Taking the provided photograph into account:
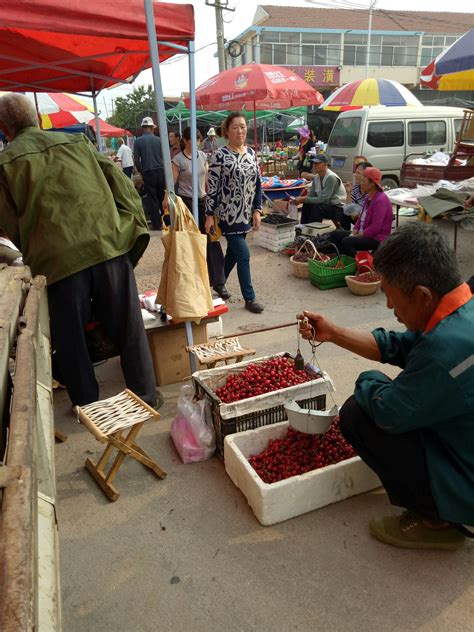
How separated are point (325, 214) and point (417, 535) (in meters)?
5.64

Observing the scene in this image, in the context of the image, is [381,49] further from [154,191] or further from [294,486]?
[294,486]

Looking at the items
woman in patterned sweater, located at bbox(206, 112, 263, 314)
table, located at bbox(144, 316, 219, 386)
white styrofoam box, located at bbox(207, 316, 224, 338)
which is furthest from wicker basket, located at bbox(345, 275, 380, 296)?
table, located at bbox(144, 316, 219, 386)

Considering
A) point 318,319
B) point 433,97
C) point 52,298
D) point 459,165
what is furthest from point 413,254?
point 433,97

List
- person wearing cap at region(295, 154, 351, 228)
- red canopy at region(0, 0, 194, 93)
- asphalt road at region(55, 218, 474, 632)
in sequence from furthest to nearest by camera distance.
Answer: person wearing cap at region(295, 154, 351, 228)
red canopy at region(0, 0, 194, 93)
asphalt road at region(55, 218, 474, 632)

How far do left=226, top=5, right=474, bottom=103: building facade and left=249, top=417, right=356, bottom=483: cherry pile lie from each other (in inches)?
1257

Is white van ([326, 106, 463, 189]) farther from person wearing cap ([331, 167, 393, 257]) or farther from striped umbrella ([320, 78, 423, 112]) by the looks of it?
person wearing cap ([331, 167, 393, 257])

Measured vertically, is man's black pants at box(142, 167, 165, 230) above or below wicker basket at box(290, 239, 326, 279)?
above

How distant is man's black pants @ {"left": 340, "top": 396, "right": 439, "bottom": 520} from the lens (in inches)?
75.9

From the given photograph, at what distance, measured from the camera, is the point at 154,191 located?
9.05 metres

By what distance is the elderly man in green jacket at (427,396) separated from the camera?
5.57ft

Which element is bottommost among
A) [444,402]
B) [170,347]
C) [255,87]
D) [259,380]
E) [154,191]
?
[170,347]

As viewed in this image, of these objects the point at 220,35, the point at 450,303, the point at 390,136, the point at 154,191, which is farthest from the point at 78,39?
the point at 220,35

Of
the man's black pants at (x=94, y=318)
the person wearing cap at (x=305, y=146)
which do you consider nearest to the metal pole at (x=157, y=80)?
the man's black pants at (x=94, y=318)

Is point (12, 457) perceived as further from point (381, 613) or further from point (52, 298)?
point (52, 298)
